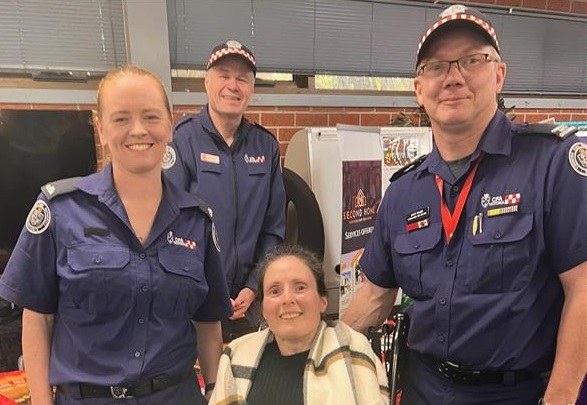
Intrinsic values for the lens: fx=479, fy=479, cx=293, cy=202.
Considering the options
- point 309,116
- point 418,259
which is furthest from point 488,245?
point 309,116

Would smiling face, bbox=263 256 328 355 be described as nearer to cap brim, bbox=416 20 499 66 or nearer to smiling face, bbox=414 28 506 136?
smiling face, bbox=414 28 506 136

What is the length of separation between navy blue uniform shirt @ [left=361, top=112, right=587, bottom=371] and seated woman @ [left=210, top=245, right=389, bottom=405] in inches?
9.7

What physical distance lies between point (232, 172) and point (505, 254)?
1.55 metres

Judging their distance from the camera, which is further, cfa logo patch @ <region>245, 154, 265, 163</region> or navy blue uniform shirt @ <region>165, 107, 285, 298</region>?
cfa logo patch @ <region>245, 154, 265, 163</region>

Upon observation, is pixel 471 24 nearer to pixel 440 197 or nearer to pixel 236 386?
pixel 440 197

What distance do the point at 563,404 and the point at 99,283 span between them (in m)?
1.37

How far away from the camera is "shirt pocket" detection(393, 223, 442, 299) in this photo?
1.55 metres

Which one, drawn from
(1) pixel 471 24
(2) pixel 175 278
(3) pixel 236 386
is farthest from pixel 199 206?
(1) pixel 471 24

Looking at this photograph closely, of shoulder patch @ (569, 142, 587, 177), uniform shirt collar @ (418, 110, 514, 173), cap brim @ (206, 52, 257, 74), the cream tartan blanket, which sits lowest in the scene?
the cream tartan blanket

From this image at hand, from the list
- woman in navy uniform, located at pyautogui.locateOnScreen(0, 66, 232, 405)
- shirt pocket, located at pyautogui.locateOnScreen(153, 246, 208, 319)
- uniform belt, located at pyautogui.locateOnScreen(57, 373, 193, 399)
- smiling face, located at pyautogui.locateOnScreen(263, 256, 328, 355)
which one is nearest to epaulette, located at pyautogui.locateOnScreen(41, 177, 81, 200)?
woman in navy uniform, located at pyautogui.locateOnScreen(0, 66, 232, 405)

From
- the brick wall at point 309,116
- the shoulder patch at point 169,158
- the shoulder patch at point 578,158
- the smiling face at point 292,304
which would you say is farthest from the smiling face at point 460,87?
the brick wall at point 309,116

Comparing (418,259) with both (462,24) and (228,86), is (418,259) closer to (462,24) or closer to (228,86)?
(462,24)

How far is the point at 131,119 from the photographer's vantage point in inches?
55.7

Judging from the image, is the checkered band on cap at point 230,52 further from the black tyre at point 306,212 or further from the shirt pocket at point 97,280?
the shirt pocket at point 97,280
